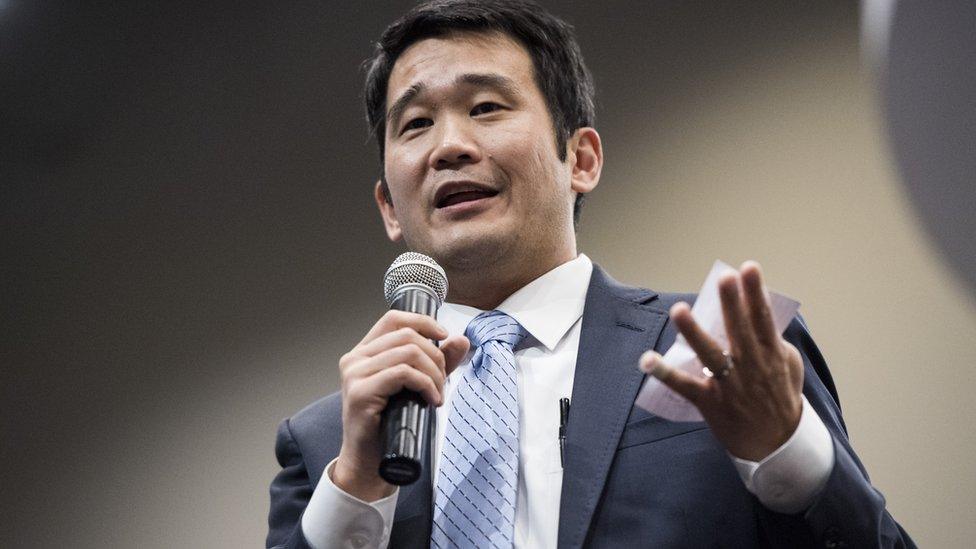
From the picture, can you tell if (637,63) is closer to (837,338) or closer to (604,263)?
(604,263)

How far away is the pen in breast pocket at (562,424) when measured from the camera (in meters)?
1.35

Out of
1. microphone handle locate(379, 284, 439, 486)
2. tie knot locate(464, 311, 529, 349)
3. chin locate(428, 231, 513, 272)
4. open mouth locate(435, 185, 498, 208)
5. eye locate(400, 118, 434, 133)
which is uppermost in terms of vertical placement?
eye locate(400, 118, 434, 133)

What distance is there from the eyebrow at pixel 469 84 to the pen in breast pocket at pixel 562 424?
65 centimetres

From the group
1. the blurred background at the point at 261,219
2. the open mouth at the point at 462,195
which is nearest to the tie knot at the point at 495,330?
the open mouth at the point at 462,195

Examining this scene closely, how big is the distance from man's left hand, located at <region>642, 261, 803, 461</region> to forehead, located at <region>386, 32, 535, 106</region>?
35.6 inches

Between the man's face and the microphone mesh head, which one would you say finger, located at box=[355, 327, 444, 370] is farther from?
the man's face

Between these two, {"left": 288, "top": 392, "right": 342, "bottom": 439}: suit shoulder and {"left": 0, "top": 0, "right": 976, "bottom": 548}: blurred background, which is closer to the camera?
{"left": 288, "top": 392, "right": 342, "bottom": 439}: suit shoulder

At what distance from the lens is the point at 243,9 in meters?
3.24

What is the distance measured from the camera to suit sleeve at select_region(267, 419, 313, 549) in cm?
150

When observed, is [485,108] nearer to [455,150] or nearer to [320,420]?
[455,150]

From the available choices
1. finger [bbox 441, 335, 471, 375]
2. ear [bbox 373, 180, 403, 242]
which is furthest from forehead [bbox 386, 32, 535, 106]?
finger [bbox 441, 335, 471, 375]

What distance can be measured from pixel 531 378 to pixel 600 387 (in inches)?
5.8

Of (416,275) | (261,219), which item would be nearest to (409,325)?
(416,275)

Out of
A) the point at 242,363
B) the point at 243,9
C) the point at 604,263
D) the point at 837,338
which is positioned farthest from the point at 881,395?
the point at 243,9
